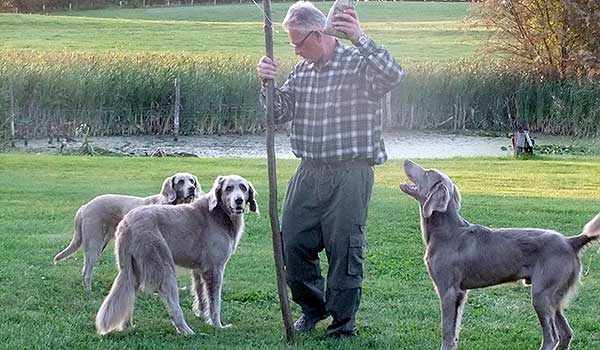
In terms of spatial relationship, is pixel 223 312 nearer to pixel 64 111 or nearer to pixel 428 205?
pixel 428 205

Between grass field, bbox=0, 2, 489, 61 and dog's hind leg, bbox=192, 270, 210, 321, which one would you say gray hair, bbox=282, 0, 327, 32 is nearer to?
dog's hind leg, bbox=192, 270, 210, 321

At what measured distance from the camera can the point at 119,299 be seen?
24.7 ft

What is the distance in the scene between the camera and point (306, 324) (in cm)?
788

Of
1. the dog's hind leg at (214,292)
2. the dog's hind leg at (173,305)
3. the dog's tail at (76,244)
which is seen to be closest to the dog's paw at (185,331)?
the dog's hind leg at (173,305)

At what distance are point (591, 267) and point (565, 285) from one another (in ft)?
12.5

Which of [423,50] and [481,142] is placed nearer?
[481,142]

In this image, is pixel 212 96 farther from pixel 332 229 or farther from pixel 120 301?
pixel 332 229

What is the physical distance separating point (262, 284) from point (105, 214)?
64.6 inches

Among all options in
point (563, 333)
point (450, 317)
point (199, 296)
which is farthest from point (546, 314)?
point (199, 296)

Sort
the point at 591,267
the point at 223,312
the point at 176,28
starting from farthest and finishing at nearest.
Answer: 1. the point at 176,28
2. the point at 591,267
3. the point at 223,312

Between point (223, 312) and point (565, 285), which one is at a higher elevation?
point (565, 285)

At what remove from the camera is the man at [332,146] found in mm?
7207

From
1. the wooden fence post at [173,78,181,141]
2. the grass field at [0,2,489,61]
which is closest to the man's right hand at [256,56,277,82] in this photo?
the wooden fence post at [173,78,181,141]

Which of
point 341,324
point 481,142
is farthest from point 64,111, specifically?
point 341,324
